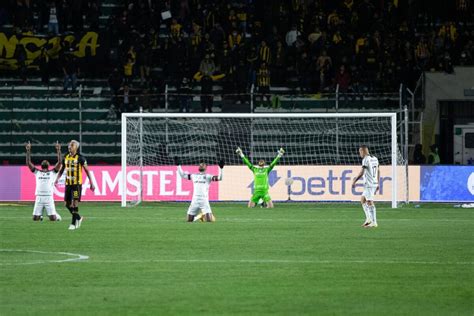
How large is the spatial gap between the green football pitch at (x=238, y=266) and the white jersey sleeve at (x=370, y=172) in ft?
3.78

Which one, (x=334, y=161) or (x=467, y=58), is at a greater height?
(x=467, y=58)

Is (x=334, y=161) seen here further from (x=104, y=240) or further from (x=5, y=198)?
(x=104, y=240)

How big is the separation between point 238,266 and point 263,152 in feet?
78.4

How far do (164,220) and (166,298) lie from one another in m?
16.5

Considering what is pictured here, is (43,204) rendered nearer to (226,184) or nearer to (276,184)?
(226,184)

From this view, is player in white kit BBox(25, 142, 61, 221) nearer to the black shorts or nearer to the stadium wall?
the black shorts

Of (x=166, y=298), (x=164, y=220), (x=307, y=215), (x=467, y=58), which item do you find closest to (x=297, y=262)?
(x=166, y=298)

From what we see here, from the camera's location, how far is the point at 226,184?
→ 131 feet

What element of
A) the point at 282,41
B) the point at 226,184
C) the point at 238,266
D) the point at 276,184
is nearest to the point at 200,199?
the point at 226,184

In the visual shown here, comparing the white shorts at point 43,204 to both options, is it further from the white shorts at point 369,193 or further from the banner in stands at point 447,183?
the banner in stands at point 447,183

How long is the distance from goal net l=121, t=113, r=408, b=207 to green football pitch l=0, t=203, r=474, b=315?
25.8ft

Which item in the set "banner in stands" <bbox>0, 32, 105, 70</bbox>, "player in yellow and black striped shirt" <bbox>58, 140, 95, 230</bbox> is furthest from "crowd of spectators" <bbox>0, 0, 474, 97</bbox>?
"player in yellow and black striped shirt" <bbox>58, 140, 95, 230</bbox>

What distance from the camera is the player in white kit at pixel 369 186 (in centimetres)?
2808

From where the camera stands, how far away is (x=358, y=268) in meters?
18.2
